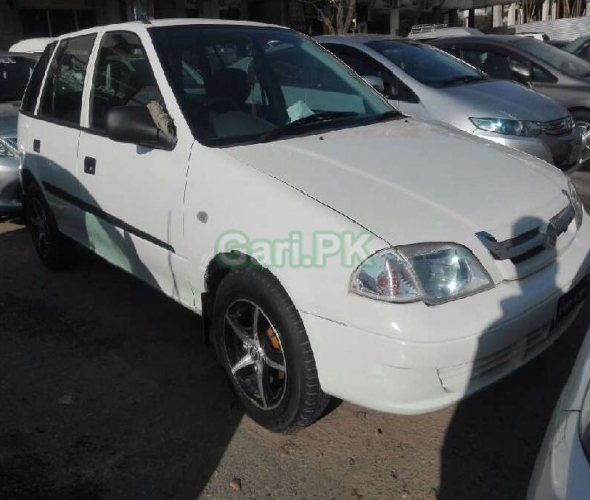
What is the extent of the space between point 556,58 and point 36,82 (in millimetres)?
6572

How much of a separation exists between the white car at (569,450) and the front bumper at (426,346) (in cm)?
47

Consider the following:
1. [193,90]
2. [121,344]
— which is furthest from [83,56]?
[121,344]

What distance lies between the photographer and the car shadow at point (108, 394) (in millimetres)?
2516

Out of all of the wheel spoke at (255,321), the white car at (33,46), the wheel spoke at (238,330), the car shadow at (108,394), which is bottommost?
the car shadow at (108,394)

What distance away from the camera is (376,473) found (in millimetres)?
2463

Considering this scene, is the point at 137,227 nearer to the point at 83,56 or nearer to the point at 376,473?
the point at 83,56

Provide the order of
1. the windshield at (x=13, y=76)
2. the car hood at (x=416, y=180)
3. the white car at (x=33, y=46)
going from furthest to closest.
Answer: the white car at (x=33, y=46), the windshield at (x=13, y=76), the car hood at (x=416, y=180)

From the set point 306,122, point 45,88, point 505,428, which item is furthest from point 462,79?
point 505,428

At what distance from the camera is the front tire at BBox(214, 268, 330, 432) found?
93.2 inches

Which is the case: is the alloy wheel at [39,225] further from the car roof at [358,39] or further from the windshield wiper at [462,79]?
the windshield wiper at [462,79]

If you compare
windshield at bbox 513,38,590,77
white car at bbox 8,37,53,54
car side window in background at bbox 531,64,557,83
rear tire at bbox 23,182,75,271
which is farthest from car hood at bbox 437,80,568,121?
white car at bbox 8,37,53,54

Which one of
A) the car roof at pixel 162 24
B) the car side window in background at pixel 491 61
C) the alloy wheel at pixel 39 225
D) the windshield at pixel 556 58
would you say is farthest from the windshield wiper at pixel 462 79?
the alloy wheel at pixel 39 225

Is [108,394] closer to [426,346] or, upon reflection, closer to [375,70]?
[426,346]

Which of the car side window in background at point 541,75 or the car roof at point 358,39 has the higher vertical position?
the car roof at point 358,39
